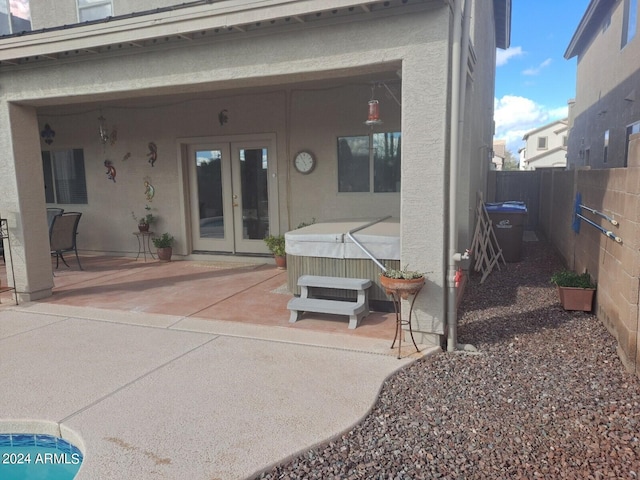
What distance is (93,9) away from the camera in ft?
23.8

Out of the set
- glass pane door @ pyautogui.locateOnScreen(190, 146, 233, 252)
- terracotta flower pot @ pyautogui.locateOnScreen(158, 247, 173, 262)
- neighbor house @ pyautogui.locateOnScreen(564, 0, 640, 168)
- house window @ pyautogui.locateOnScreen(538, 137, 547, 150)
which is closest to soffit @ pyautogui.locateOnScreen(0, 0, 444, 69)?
glass pane door @ pyautogui.locateOnScreen(190, 146, 233, 252)

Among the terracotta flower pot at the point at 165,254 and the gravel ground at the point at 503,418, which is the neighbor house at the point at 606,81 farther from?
the terracotta flower pot at the point at 165,254

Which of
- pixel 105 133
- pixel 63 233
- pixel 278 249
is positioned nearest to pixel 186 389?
pixel 278 249

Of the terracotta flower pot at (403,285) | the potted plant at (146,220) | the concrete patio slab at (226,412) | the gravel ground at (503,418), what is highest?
the potted plant at (146,220)

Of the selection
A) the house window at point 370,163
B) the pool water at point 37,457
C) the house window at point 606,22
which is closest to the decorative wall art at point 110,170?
the house window at point 370,163

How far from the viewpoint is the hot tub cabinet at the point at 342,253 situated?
16.1 ft

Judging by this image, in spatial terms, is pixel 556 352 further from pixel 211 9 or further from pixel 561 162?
pixel 561 162

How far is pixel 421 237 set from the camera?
403cm

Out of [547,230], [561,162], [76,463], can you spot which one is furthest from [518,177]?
[561,162]

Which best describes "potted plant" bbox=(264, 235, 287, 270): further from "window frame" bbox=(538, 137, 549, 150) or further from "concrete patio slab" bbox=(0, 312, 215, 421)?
"window frame" bbox=(538, 137, 549, 150)

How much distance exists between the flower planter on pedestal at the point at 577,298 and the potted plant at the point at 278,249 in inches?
158

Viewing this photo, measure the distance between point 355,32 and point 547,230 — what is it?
8.72 meters

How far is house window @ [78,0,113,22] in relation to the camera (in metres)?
7.14

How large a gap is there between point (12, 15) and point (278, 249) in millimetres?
5672
